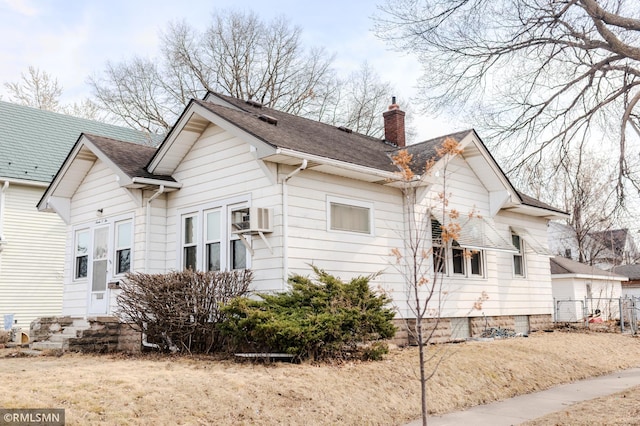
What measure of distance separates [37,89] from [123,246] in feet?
69.0

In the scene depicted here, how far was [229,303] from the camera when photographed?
9500 millimetres

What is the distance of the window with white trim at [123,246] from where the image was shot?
13188 millimetres

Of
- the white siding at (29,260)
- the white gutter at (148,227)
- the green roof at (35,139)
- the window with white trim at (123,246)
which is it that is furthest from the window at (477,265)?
the green roof at (35,139)

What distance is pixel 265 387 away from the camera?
297 inches

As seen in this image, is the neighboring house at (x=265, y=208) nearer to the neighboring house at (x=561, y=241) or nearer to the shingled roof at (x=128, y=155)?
the shingled roof at (x=128, y=155)

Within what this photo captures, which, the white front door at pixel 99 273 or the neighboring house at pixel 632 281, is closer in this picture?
the white front door at pixel 99 273

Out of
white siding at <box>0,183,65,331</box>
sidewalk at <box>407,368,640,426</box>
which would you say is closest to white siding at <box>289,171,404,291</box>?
sidewalk at <box>407,368,640,426</box>

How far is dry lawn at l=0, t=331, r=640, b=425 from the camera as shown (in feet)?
21.1

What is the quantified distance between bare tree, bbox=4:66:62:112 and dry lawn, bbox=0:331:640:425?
22.5 metres

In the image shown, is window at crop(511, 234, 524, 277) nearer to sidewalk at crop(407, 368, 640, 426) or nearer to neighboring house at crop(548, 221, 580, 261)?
sidewalk at crop(407, 368, 640, 426)

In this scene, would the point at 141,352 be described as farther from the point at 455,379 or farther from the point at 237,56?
the point at 237,56

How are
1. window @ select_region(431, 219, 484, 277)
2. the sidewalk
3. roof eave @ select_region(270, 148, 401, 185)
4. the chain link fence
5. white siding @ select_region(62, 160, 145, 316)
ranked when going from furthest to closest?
the chain link fence → window @ select_region(431, 219, 484, 277) → white siding @ select_region(62, 160, 145, 316) → roof eave @ select_region(270, 148, 401, 185) → the sidewalk

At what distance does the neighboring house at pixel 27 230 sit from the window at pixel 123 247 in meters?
7.26

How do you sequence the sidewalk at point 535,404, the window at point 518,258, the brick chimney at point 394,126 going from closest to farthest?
the sidewalk at point 535,404
the window at point 518,258
the brick chimney at point 394,126
